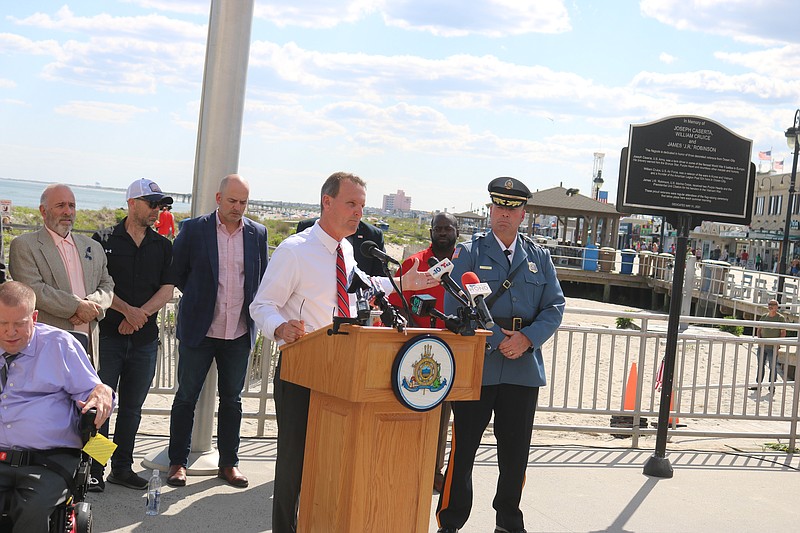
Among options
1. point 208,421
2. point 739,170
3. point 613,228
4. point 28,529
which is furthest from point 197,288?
point 613,228

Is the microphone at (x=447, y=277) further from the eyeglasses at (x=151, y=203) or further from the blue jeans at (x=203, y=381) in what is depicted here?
the eyeglasses at (x=151, y=203)

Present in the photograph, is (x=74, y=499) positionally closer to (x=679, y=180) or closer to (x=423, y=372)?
(x=423, y=372)

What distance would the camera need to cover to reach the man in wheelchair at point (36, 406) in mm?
3529

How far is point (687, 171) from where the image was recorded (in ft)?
22.1

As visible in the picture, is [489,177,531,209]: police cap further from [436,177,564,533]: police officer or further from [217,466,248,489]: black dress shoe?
[217,466,248,489]: black dress shoe

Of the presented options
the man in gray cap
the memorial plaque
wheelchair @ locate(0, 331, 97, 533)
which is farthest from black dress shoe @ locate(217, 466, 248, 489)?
the memorial plaque

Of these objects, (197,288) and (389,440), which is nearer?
(389,440)

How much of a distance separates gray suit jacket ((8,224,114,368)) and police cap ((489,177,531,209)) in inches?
92.7

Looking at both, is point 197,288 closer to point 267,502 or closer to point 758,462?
point 267,502

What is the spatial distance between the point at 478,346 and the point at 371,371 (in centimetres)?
60

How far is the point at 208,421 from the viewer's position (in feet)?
20.0

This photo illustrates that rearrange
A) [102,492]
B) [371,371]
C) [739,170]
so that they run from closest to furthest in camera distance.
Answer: [371,371]
[102,492]
[739,170]

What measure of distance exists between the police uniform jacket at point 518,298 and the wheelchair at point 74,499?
203 centimetres

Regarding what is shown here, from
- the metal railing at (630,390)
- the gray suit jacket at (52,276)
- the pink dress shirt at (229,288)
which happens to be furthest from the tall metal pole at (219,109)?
the metal railing at (630,390)
